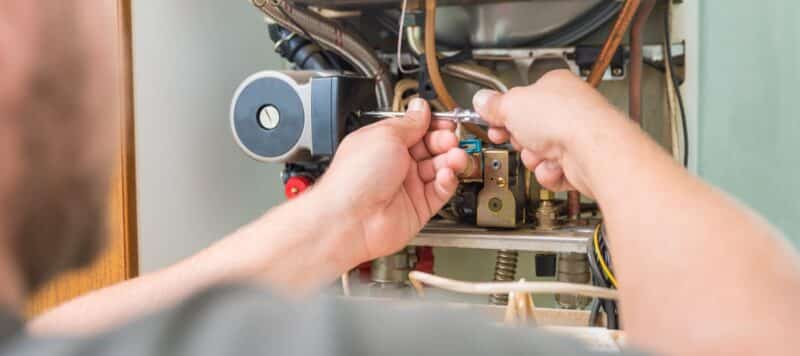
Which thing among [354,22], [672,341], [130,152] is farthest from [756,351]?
[354,22]

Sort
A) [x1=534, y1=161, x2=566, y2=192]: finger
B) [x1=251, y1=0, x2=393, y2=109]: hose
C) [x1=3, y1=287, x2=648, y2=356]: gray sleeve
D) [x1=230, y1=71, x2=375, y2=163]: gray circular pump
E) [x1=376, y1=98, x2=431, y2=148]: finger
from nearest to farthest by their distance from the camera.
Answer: [x1=3, y1=287, x2=648, y2=356]: gray sleeve < [x1=534, y1=161, x2=566, y2=192]: finger < [x1=376, y1=98, x2=431, y2=148]: finger < [x1=230, y1=71, x2=375, y2=163]: gray circular pump < [x1=251, y1=0, x2=393, y2=109]: hose

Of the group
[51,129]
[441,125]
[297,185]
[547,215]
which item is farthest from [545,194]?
[51,129]

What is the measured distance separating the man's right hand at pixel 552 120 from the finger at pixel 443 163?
0.06 metres

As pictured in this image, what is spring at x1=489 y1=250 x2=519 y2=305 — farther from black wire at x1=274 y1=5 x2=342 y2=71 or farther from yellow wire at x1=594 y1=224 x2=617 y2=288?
black wire at x1=274 y1=5 x2=342 y2=71

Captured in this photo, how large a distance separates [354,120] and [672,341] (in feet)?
2.42

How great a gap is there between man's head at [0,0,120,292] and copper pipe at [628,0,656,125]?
103 cm

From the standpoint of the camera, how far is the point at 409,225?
37.8 inches

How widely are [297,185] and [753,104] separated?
29.9 inches

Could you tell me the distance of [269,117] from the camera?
1.11 m

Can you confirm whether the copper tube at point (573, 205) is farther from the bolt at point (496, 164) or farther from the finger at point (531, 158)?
the finger at point (531, 158)

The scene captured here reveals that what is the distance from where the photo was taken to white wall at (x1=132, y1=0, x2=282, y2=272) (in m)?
1.17

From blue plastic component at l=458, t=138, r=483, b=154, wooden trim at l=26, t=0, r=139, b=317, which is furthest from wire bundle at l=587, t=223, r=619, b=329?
wooden trim at l=26, t=0, r=139, b=317

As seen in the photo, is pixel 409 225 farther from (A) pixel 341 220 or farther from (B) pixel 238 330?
(B) pixel 238 330

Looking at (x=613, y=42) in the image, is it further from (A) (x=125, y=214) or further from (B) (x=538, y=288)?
(A) (x=125, y=214)
